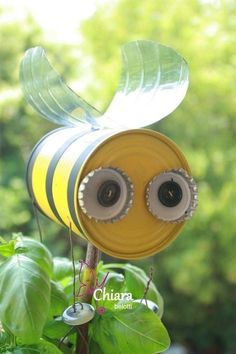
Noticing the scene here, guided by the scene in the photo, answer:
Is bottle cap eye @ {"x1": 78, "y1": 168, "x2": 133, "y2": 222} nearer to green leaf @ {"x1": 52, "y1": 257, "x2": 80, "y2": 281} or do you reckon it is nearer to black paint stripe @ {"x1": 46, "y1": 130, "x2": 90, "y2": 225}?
black paint stripe @ {"x1": 46, "y1": 130, "x2": 90, "y2": 225}

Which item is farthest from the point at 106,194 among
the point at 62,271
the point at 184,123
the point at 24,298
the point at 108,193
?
the point at 184,123

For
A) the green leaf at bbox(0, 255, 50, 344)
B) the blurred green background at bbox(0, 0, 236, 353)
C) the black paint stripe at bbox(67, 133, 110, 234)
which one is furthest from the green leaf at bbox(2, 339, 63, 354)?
the blurred green background at bbox(0, 0, 236, 353)

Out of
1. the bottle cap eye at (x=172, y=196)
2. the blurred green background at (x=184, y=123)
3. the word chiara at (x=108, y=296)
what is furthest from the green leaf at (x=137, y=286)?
the blurred green background at (x=184, y=123)

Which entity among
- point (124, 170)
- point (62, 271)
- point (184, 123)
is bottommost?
point (184, 123)

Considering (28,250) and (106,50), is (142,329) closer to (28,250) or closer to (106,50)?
(28,250)

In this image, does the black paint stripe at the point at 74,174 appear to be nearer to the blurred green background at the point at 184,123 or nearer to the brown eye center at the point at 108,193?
the brown eye center at the point at 108,193

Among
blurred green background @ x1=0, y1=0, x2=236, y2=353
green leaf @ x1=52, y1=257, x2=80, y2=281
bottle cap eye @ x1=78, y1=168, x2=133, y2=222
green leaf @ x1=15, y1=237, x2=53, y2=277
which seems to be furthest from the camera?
blurred green background @ x1=0, y1=0, x2=236, y2=353

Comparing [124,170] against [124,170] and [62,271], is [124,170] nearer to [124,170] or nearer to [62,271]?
[124,170]
